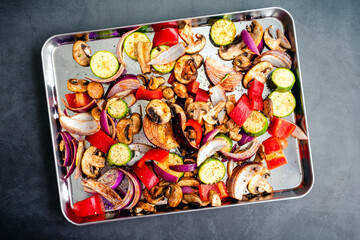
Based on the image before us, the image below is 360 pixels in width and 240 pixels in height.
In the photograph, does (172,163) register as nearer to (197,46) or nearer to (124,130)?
(124,130)

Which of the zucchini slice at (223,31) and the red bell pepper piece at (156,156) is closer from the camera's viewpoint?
the red bell pepper piece at (156,156)

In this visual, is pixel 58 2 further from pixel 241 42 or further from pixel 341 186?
pixel 341 186

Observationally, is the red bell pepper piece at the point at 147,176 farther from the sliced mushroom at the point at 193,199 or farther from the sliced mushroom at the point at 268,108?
the sliced mushroom at the point at 268,108

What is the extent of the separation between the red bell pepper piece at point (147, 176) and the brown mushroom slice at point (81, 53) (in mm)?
1004

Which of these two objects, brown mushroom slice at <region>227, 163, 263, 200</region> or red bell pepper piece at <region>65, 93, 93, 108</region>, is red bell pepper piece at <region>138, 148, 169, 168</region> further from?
red bell pepper piece at <region>65, 93, 93, 108</region>

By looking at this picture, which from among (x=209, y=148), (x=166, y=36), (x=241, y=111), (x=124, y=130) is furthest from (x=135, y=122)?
→ (x=241, y=111)

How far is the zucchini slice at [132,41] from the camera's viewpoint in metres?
2.28

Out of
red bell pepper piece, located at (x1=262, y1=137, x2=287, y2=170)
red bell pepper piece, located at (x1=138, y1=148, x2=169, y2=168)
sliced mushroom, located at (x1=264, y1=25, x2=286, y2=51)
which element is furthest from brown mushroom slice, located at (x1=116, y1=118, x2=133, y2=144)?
sliced mushroom, located at (x1=264, y1=25, x2=286, y2=51)

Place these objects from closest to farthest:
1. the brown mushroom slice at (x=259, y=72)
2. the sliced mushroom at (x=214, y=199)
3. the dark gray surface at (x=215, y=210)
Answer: the sliced mushroom at (x=214, y=199) → the brown mushroom slice at (x=259, y=72) → the dark gray surface at (x=215, y=210)

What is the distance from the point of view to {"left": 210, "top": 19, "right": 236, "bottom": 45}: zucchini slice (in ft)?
7.46

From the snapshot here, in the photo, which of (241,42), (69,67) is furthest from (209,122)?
(69,67)

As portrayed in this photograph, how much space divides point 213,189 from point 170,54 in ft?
3.86

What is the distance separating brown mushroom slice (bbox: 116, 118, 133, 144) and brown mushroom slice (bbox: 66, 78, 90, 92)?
1.41 ft

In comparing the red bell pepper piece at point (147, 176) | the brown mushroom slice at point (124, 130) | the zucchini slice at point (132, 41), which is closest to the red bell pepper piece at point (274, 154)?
the red bell pepper piece at point (147, 176)
